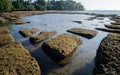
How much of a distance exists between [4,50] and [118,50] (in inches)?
426

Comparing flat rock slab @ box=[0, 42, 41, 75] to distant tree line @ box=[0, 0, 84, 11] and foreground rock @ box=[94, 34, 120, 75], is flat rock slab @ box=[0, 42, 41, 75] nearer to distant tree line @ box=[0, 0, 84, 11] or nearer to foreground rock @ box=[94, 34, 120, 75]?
foreground rock @ box=[94, 34, 120, 75]

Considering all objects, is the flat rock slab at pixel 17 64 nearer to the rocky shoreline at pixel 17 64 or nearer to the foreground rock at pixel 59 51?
the rocky shoreline at pixel 17 64

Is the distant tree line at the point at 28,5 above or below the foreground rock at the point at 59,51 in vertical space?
above

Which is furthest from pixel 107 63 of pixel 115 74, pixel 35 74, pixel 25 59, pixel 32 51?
pixel 32 51

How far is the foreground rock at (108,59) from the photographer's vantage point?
11898 millimetres

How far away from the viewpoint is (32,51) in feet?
61.9

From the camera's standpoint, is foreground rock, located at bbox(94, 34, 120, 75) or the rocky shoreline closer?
the rocky shoreline

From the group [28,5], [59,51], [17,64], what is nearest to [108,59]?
[59,51]

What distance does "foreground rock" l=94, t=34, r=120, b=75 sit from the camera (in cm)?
1190

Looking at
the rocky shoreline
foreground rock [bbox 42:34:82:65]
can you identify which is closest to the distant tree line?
foreground rock [bbox 42:34:82:65]

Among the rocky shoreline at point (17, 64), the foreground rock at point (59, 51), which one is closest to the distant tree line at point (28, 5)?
the foreground rock at point (59, 51)

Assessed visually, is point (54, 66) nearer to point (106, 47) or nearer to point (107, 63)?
point (107, 63)

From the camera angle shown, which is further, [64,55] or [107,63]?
[64,55]

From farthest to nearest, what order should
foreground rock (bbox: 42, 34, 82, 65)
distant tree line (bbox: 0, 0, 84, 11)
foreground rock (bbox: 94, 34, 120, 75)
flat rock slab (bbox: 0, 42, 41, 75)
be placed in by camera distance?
distant tree line (bbox: 0, 0, 84, 11) < foreground rock (bbox: 42, 34, 82, 65) < foreground rock (bbox: 94, 34, 120, 75) < flat rock slab (bbox: 0, 42, 41, 75)
